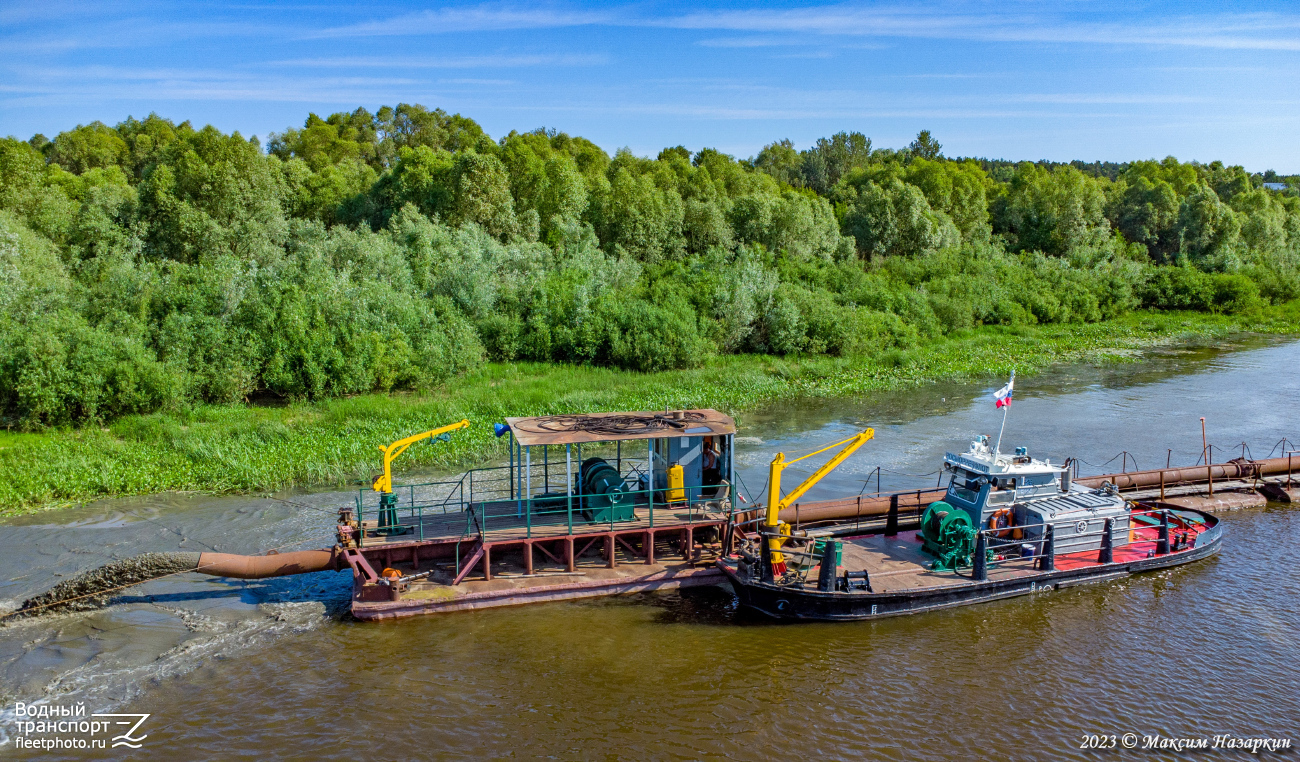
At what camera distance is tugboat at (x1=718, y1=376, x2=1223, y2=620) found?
19.4 meters

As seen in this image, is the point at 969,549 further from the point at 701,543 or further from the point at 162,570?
the point at 162,570

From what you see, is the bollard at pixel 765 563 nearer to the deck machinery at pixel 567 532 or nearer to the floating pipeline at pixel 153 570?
the deck machinery at pixel 567 532

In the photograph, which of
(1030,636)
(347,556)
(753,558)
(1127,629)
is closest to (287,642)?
(347,556)

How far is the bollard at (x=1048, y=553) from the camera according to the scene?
20.8m

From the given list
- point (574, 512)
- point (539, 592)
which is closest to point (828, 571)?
point (574, 512)

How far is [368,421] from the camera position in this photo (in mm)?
35219

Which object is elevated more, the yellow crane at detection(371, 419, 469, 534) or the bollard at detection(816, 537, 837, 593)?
the yellow crane at detection(371, 419, 469, 534)

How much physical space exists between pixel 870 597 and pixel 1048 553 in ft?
17.5

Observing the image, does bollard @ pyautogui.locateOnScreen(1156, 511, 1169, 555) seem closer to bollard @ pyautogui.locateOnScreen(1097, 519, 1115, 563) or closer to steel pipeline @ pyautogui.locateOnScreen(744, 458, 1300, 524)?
bollard @ pyautogui.locateOnScreen(1097, 519, 1115, 563)

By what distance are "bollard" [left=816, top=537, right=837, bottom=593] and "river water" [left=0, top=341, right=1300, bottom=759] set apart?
1049mm

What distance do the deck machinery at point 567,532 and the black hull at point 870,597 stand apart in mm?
1762

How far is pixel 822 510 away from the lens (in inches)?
941

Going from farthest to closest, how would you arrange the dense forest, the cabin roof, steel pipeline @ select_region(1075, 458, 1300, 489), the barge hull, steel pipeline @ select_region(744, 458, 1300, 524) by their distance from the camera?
the dense forest
steel pipeline @ select_region(1075, 458, 1300, 489)
steel pipeline @ select_region(744, 458, 1300, 524)
the cabin roof
the barge hull

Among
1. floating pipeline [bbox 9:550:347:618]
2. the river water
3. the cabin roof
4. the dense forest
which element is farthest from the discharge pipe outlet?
the dense forest
